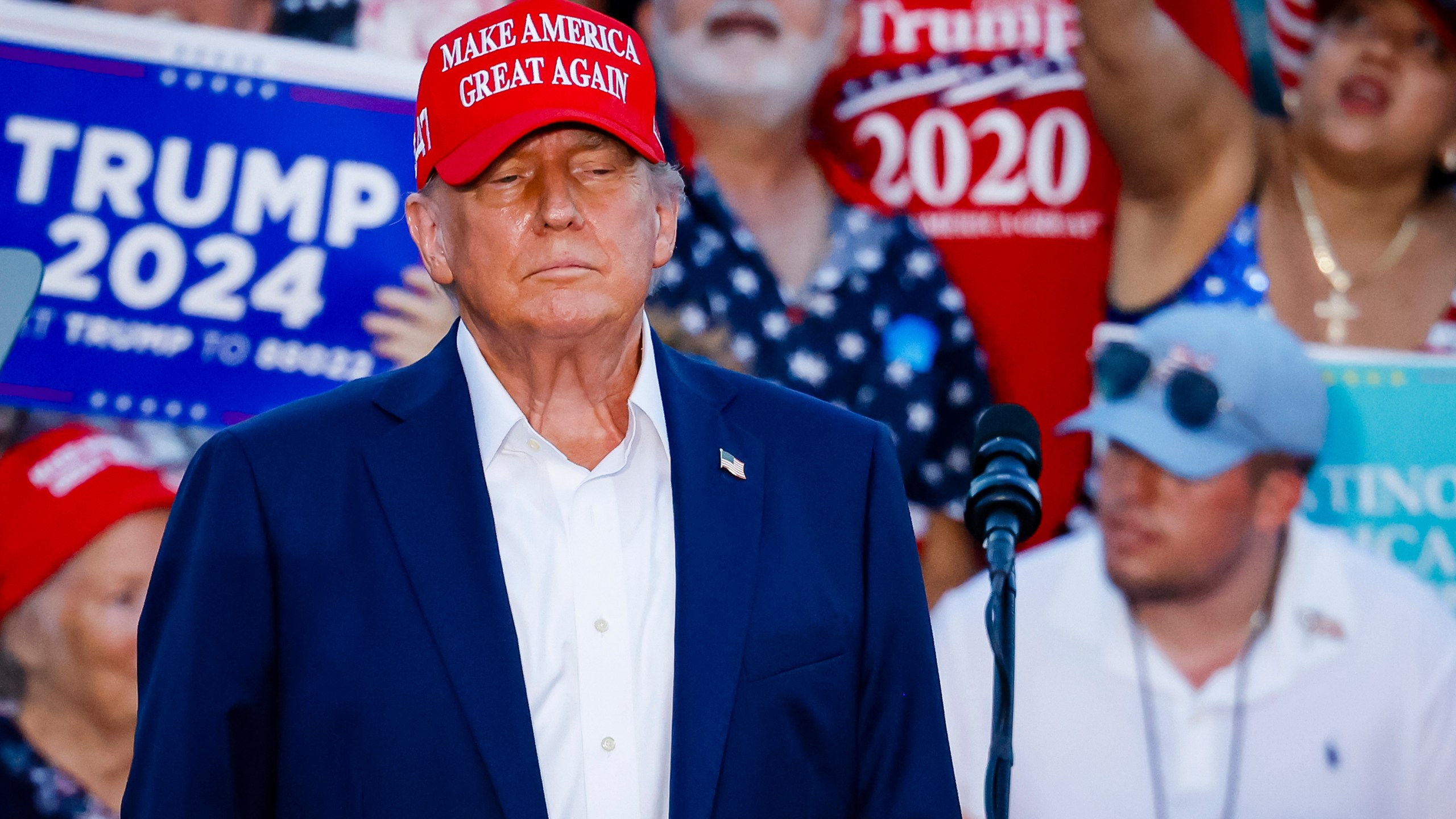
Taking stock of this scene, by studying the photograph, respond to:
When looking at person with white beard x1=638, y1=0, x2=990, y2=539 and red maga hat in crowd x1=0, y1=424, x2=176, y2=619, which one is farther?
person with white beard x1=638, y1=0, x2=990, y2=539

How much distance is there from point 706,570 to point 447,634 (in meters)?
0.25

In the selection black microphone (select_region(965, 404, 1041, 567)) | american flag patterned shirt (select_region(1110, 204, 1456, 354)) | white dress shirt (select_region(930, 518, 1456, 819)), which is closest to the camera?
black microphone (select_region(965, 404, 1041, 567))

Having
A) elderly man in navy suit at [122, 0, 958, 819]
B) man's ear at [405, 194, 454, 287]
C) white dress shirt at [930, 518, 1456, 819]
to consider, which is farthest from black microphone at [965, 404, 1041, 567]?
white dress shirt at [930, 518, 1456, 819]

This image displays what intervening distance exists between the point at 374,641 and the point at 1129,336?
2103 mm

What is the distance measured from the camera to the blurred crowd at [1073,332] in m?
2.68

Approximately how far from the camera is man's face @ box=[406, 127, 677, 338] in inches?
52.7

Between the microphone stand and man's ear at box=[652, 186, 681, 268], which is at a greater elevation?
man's ear at box=[652, 186, 681, 268]

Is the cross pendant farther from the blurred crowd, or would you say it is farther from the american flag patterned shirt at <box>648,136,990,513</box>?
the american flag patterned shirt at <box>648,136,990,513</box>

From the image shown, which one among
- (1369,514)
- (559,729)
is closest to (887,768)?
(559,729)

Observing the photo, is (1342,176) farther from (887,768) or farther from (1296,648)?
(887,768)

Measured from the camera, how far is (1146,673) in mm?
2818

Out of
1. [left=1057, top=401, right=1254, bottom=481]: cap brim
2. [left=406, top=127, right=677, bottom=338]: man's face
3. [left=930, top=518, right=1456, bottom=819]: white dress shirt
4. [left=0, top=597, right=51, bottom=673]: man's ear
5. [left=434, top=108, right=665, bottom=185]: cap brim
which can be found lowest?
[left=930, top=518, right=1456, bottom=819]: white dress shirt

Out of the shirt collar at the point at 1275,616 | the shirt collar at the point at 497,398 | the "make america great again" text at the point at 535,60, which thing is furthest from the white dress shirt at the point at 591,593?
the shirt collar at the point at 1275,616

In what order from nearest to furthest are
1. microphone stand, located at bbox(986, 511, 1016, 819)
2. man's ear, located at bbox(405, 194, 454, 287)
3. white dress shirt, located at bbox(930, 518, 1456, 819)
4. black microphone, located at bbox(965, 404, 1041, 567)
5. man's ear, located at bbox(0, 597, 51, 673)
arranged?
microphone stand, located at bbox(986, 511, 1016, 819) → black microphone, located at bbox(965, 404, 1041, 567) → man's ear, located at bbox(405, 194, 454, 287) → man's ear, located at bbox(0, 597, 51, 673) → white dress shirt, located at bbox(930, 518, 1456, 819)
